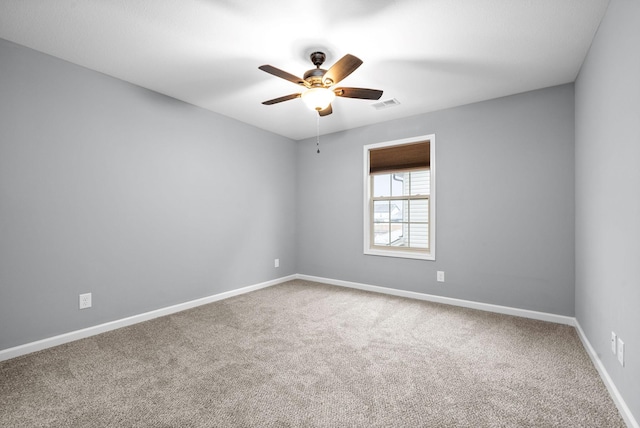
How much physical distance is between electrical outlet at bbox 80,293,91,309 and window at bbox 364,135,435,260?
11.1ft

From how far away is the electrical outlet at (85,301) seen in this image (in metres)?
2.73

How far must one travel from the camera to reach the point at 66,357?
7.74 feet

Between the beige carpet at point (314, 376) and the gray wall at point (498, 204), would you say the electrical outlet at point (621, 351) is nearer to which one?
the beige carpet at point (314, 376)

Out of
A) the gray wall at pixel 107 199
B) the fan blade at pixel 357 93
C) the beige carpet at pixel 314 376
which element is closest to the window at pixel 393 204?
the beige carpet at pixel 314 376

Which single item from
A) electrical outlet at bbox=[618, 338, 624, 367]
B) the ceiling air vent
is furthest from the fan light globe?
electrical outlet at bbox=[618, 338, 624, 367]

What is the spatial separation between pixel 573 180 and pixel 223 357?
381cm

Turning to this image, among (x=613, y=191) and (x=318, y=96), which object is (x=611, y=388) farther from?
(x=318, y=96)

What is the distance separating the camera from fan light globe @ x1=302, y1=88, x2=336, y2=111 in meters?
2.46

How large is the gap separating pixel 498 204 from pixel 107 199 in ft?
14.0

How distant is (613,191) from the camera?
1862mm

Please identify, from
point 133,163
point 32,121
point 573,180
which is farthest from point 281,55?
point 573,180

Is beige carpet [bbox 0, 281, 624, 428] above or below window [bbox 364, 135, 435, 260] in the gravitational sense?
below

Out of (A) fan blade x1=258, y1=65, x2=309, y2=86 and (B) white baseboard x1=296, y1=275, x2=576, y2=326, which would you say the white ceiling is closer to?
A: (A) fan blade x1=258, y1=65, x2=309, y2=86

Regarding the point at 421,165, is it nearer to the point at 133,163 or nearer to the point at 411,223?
the point at 411,223
